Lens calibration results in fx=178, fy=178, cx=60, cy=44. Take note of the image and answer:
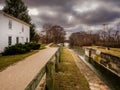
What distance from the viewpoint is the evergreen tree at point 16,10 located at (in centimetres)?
5003

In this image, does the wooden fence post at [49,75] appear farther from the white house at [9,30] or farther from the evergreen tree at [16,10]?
the evergreen tree at [16,10]

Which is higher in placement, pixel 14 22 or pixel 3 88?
pixel 14 22

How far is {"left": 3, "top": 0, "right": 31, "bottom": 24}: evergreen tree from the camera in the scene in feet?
164

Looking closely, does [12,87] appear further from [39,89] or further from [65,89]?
[65,89]

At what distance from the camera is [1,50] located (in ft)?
74.9

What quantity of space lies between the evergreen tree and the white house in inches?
762

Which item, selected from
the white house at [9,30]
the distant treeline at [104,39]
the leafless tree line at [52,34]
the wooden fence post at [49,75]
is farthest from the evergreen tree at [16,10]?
the wooden fence post at [49,75]

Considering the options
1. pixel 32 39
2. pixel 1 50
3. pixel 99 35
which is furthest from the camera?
pixel 99 35

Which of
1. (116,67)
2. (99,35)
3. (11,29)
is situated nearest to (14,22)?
(11,29)

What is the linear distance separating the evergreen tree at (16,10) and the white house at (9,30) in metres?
19.3

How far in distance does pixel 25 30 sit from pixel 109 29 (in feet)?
127

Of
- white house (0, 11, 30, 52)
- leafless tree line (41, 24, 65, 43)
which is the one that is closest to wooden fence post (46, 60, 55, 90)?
white house (0, 11, 30, 52)

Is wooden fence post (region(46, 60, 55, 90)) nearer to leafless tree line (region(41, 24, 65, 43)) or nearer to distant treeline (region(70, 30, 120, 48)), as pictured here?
distant treeline (region(70, 30, 120, 48))

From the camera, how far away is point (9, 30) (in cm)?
2498
